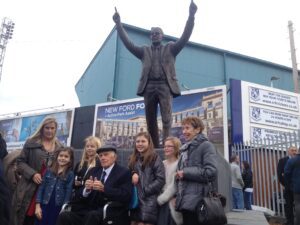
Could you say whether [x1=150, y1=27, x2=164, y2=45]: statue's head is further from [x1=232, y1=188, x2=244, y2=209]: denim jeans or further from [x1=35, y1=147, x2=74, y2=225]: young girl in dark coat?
[x1=232, y1=188, x2=244, y2=209]: denim jeans

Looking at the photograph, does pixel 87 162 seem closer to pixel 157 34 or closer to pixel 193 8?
pixel 157 34

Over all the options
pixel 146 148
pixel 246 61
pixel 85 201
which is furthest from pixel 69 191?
pixel 246 61

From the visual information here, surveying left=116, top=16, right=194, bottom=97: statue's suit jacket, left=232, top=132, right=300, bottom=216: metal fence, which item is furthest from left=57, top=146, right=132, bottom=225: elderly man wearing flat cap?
left=232, top=132, right=300, bottom=216: metal fence

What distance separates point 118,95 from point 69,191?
1701 centimetres

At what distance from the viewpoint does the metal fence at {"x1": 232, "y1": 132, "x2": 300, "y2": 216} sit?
988cm

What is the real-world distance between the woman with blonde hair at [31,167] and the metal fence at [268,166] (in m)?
7.00

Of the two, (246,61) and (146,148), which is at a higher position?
(246,61)

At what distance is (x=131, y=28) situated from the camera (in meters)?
22.8

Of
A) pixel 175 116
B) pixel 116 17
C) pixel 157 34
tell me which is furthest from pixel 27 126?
pixel 157 34

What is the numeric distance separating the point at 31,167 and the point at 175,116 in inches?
493

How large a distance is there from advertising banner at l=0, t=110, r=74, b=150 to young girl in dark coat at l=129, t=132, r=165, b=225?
1478cm

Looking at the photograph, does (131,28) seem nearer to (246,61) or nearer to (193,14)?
(246,61)

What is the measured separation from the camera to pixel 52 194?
14.5ft

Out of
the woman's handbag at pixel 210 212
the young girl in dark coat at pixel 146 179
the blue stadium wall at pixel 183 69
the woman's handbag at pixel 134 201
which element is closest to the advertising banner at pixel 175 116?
the blue stadium wall at pixel 183 69
